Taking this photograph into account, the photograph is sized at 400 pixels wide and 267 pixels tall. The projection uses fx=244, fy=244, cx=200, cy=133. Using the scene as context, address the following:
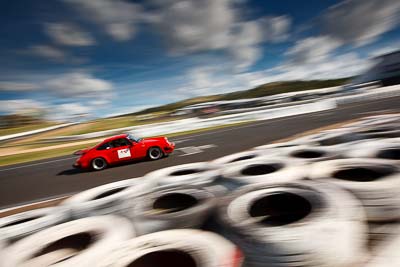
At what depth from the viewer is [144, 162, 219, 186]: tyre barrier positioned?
398cm

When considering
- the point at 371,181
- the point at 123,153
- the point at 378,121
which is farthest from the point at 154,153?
the point at 378,121

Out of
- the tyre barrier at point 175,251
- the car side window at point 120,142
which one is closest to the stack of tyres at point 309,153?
the tyre barrier at point 175,251

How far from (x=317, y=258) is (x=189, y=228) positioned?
1349 millimetres

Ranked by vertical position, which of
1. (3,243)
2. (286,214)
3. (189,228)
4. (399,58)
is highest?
(399,58)

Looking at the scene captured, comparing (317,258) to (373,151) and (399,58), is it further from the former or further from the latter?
(399,58)

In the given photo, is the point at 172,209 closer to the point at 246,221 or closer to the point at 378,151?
the point at 246,221

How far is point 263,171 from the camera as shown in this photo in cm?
436

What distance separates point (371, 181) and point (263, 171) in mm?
1671

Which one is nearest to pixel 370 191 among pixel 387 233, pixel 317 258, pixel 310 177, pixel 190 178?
pixel 387 233

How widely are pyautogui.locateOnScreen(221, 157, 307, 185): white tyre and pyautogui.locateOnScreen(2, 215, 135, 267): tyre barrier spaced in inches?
66.4

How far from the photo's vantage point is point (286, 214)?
2.91 m

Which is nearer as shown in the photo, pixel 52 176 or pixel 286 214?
pixel 286 214

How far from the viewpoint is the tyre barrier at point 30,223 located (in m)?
3.11

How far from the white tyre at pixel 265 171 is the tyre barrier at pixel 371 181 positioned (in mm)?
249
